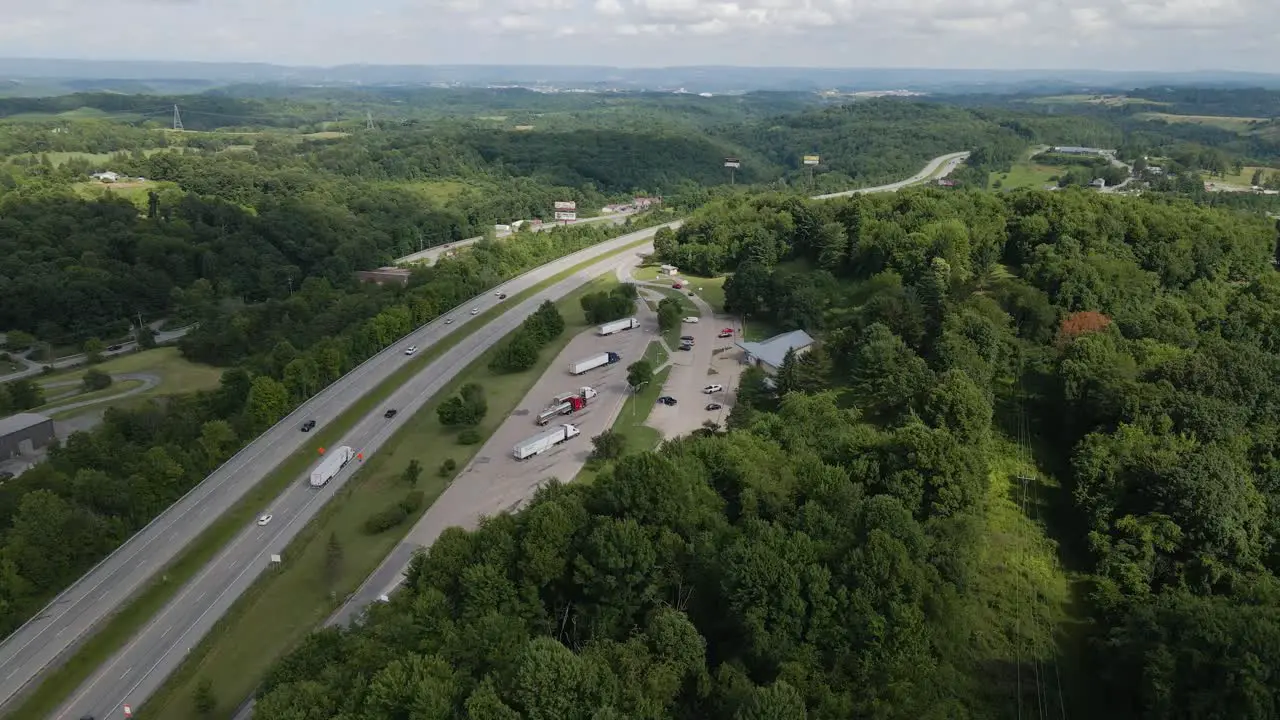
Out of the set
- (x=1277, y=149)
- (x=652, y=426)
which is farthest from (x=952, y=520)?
(x=1277, y=149)

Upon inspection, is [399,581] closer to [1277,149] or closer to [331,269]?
[331,269]

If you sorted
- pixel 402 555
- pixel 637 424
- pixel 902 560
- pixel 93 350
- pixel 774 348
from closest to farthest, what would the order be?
pixel 902 560
pixel 402 555
pixel 637 424
pixel 774 348
pixel 93 350

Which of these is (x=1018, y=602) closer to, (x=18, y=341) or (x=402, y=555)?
(x=402, y=555)

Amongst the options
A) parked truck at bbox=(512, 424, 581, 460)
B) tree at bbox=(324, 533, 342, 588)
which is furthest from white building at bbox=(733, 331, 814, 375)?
tree at bbox=(324, 533, 342, 588)

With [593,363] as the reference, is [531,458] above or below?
below

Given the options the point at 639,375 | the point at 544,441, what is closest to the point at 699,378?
the point at 639,375

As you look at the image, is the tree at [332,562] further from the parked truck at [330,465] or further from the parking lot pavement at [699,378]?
the parking lot pavement at [699,378]
